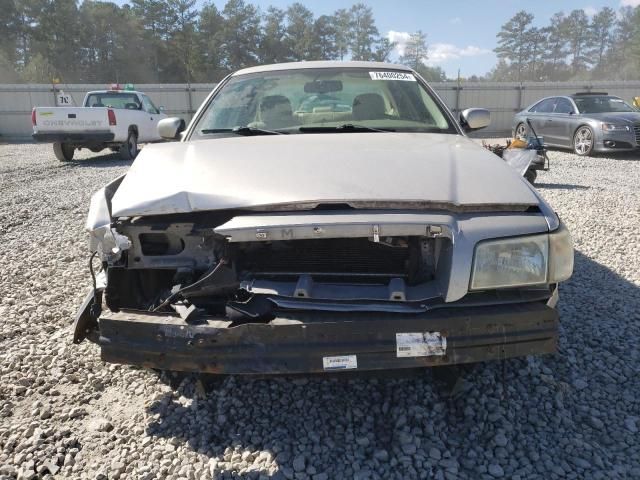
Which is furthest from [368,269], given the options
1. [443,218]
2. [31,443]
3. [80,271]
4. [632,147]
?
[632,147]

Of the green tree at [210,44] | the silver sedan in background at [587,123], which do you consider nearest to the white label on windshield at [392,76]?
the silver sedan in background at [587,123]

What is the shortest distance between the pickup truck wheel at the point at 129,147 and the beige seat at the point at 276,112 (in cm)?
920

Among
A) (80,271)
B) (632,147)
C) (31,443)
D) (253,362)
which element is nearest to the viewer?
(253,362)

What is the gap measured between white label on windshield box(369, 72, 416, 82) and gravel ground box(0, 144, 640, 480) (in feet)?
6.60

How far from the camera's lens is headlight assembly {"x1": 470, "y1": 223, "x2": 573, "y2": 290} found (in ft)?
6.48

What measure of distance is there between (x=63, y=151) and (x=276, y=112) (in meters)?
10.3

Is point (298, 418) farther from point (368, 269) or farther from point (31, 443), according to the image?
point (31, 443)

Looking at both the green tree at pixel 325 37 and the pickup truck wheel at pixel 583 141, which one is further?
the green tree at pixel 325 37

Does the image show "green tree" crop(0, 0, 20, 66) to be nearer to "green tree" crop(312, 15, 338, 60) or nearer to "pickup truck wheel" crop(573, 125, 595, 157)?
"green tree" crop(312, 15, 338, 60)

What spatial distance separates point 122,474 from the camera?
2.04 meters

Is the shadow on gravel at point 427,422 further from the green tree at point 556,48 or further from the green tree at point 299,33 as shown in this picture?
the green tree at point 556,48

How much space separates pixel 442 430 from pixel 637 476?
0.75 metres

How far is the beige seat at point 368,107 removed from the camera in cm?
347

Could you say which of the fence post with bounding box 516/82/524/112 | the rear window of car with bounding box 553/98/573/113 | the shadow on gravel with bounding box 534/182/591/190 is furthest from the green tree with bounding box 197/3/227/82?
the shadow on gravel with bounding box 534/182/591/190
